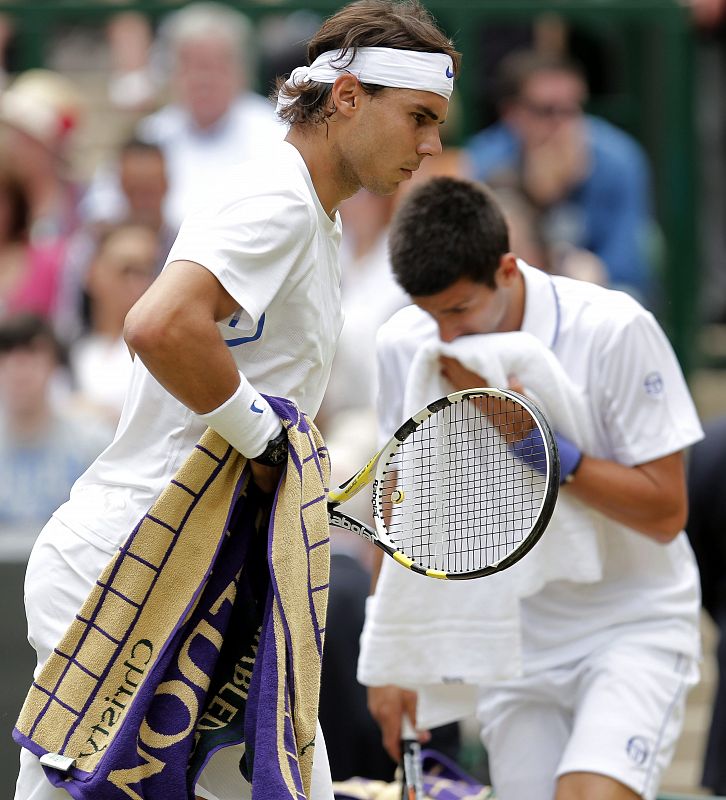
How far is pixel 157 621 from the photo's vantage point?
2.95m

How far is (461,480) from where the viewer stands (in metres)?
3.61

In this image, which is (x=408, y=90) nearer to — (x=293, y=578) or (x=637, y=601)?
(x=293, y=578)

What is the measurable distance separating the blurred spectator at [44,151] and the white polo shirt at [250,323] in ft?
15.3

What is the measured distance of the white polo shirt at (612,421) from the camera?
379cm

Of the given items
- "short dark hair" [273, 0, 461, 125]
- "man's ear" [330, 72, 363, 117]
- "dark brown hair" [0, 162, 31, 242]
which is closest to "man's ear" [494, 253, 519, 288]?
"short dark hair" [273, 0, 461, 125]

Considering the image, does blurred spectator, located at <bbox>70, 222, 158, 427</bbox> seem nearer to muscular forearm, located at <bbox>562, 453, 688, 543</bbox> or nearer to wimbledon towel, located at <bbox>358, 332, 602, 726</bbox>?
wimbledon towel, located at <bbox>358, 332, 602, 726</bbox>

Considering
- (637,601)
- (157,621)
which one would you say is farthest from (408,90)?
(637,601)

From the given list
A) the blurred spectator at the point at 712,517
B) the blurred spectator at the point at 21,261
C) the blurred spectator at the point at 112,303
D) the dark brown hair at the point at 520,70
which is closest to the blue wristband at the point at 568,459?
the blurred spectator at the point at 712,517

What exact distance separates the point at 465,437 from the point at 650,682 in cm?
79

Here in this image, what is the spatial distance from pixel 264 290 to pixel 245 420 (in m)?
0.25

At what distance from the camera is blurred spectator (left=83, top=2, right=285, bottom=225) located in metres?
7.36

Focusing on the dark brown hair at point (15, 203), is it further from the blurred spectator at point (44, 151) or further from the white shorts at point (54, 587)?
the white shorts at point (54, 587)

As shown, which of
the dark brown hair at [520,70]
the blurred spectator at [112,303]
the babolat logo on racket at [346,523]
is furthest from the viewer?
the dark brown hair at [520,70]

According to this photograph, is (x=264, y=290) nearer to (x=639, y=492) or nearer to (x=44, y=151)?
(x=639, y=492)
